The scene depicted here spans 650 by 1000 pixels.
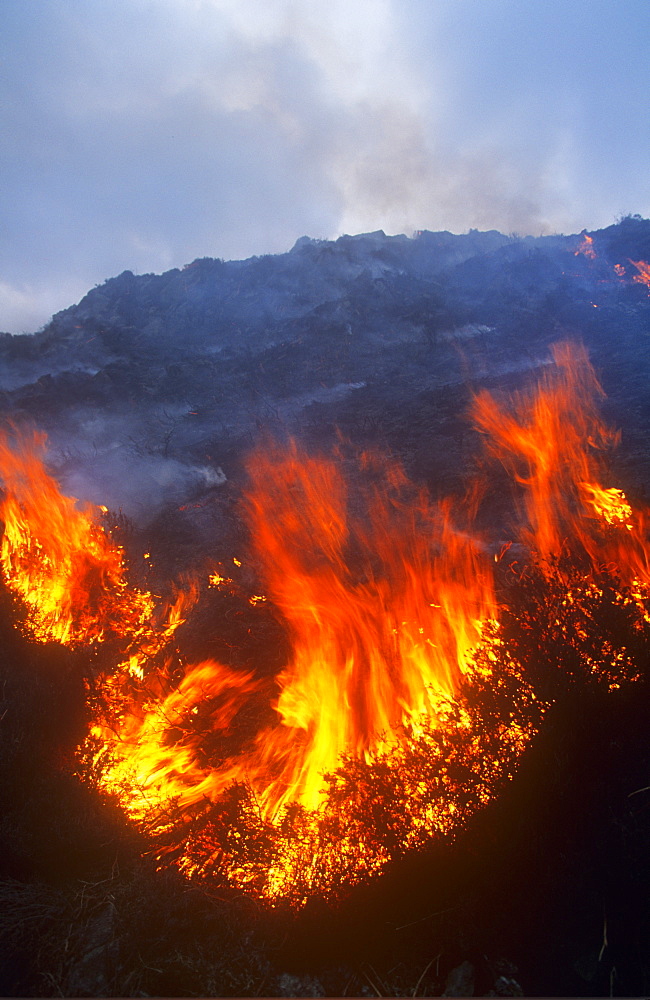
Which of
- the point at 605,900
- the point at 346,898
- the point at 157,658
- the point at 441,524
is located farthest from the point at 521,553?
the point at 157,658

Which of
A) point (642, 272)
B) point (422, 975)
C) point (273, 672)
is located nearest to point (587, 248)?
point (642, 272)

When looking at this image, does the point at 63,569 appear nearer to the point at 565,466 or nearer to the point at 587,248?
the point at 565,466

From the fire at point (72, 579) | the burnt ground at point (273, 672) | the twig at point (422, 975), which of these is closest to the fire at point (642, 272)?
the burnt ground at point (273, 672)

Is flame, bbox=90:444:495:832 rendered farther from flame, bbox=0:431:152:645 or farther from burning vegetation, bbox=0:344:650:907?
flame, bbox=0:431:152:645

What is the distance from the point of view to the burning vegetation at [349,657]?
4.70 m

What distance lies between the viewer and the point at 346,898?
418cm

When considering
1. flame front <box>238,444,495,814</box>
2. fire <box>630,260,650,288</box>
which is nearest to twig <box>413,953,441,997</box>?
flame front <box>238,444,495,814</box>

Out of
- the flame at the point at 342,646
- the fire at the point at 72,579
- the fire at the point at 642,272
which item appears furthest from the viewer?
the fire at the point at 642,272

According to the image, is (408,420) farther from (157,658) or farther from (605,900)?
(605,900)

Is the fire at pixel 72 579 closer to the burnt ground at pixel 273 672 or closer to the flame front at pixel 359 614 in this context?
the burnt ground at pixel 273 672

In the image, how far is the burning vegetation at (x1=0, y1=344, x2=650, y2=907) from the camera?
4.70m

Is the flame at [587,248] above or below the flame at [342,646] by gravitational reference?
above

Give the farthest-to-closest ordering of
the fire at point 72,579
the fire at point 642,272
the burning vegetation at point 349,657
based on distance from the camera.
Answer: the fire at point 642,272 < the fire at point 72,579 < the burning vegetation at point 349,657

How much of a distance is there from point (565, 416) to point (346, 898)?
12.5 meters
